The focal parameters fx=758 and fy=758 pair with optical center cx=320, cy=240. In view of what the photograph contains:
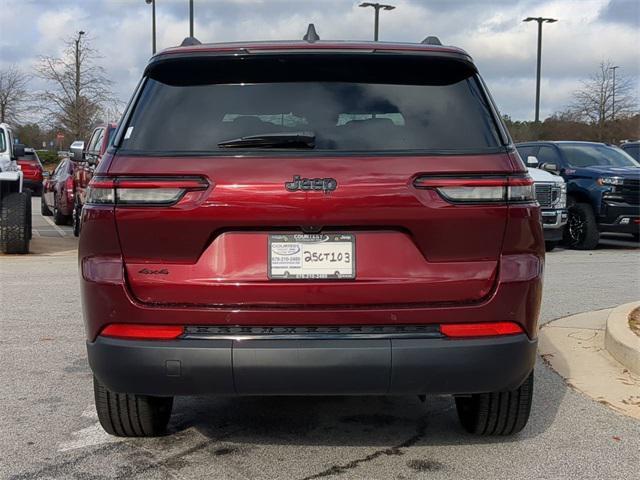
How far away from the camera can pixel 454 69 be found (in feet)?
10.8

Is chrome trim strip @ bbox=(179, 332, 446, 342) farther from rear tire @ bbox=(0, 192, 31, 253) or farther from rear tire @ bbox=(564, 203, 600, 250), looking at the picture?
rear tire @ bbox=(564, 203, 600, 250)

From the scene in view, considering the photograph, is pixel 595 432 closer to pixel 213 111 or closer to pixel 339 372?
pixel 339 372

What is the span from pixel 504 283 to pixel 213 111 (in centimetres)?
139

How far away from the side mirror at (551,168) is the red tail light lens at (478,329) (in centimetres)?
1053

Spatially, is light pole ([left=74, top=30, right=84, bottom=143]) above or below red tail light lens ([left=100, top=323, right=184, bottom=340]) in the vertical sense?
above

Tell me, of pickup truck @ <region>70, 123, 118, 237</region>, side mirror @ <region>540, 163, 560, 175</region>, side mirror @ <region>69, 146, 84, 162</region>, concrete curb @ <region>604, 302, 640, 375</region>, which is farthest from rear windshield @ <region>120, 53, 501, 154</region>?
side mirror @ <region>540, 163, 560, 175</region>

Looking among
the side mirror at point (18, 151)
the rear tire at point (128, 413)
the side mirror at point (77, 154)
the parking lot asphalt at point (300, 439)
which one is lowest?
the parking lot asphalt at point (300, 439)

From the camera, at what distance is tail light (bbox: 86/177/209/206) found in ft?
9.82

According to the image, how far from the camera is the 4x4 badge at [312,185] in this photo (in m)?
2.97

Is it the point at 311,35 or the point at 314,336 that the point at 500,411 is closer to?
the point at 314,336

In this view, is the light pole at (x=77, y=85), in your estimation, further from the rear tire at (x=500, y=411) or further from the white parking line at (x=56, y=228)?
the rear tire at (x=500, y=411)

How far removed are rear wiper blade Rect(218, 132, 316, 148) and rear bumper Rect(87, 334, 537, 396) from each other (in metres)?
0.78

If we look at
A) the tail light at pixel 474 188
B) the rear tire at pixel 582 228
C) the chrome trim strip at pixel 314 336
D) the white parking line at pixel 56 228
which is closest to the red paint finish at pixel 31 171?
the white parking line at pixel 56 228

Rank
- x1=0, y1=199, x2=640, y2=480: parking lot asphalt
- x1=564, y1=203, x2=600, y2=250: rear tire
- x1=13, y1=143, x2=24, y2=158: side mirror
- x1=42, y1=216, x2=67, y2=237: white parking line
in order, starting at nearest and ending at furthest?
x1=0, y1=199, x2=640, y2=480: parking lot asphalt < x1=13, y1=143, x2=24, y2=158: side mirror < x1=564, y1=203, x2=600, y2=250: rear tire < x1=42, y1=216, x2=67, y2=237: white parking line
